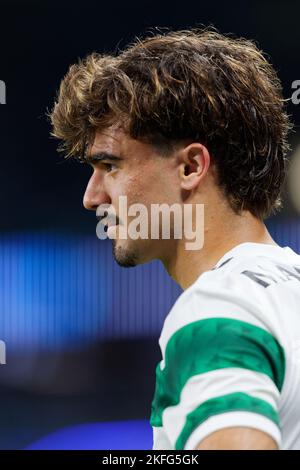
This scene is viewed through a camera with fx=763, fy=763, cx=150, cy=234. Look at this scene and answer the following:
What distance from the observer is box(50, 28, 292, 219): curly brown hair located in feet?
4.80

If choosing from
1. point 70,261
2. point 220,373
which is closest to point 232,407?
point 220,373

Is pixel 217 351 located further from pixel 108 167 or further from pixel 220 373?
pixel 108 167

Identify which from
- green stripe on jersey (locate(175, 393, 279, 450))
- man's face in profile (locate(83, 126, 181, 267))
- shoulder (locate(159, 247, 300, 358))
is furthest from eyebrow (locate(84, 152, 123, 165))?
green stripe on jersey (locate(175, 393, 279, 450))

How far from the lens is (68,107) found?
1.66m

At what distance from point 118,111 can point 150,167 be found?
144 mm

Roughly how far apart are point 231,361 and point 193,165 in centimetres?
57

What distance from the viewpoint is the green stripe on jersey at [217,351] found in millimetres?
934

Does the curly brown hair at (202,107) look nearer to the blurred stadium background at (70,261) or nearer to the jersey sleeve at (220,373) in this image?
the jersey sleeve at (220,373)

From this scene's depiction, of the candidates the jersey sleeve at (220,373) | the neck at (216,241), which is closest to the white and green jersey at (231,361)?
the jersey sleeve at (220,373)

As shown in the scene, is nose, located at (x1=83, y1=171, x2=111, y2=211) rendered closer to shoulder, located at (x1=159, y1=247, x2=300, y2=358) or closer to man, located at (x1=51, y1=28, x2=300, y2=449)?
man, located at (x1=51, y1=28, x2=300, y2=449)

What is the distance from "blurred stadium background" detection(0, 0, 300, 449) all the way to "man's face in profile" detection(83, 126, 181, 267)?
116 inches

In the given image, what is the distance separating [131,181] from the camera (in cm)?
144
